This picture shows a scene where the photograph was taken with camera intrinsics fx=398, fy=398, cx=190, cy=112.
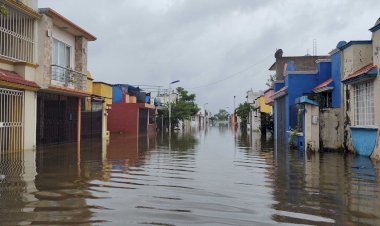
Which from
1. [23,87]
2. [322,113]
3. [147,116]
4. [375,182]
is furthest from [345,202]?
[147,116]

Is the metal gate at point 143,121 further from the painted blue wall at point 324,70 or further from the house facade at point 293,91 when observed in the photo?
the painted blue wall at point 324,70

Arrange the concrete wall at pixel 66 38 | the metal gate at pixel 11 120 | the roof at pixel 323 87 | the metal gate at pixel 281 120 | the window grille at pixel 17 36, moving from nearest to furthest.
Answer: the metal gate at pixel 11 120
the window grille at pixel 17 36
the roof at pixel 323 87
the concrete wall at pixel 66 38
the metal gate at pixel 281 120

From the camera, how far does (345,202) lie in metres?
6.61

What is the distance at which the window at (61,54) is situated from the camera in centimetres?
1945

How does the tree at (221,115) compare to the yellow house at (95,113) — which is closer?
the yellow house at (95,113)

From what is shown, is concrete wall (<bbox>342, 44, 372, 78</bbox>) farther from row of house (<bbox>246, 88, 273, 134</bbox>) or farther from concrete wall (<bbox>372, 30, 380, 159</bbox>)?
row of house (<bbox>246, 88, 273, 134</bbox>)

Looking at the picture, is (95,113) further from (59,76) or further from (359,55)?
(359,55)

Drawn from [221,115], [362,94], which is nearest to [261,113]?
[362,94]

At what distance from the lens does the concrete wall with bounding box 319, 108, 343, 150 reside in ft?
55.3

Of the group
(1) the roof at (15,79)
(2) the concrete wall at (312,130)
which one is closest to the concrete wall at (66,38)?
(1) the roof at (15,79)

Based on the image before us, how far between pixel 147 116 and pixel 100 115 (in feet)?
49.6

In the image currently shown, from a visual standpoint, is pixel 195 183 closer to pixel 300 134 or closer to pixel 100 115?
pixel 300 134

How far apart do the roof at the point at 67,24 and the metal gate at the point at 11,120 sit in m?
3.85

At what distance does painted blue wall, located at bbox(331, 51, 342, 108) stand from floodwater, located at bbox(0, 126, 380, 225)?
623cm
